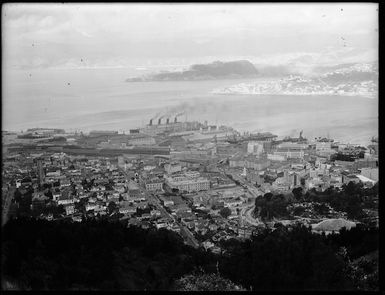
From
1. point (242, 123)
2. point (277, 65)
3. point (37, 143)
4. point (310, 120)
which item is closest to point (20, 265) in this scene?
point (37, 143)

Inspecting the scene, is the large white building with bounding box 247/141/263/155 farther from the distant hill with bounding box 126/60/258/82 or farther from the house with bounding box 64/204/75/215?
the house with bounding box 64/204/75/215

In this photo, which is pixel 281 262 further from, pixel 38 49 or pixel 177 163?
pixel 38 49

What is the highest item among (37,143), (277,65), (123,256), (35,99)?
(277,65)

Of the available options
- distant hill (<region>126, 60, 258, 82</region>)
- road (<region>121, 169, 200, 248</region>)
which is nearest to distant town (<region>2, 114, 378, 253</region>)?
road (<region>121, 169, 200, 248</region>)

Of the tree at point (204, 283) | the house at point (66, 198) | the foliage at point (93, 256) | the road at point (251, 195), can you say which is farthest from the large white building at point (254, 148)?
the house at point (66, 198)

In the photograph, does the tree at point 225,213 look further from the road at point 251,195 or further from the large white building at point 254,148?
the large white building at point 254,148
